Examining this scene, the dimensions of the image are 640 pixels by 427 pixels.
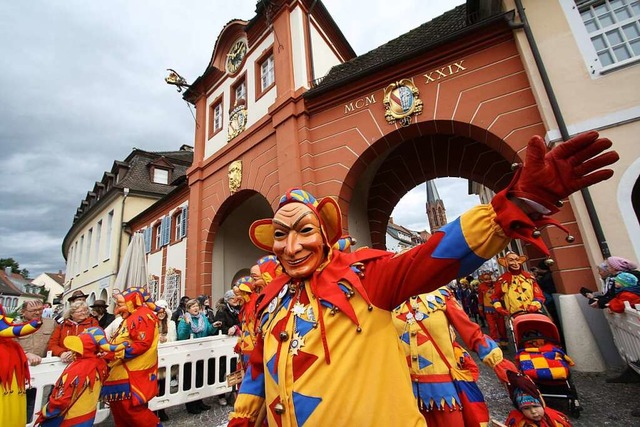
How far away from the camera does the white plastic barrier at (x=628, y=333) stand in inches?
127

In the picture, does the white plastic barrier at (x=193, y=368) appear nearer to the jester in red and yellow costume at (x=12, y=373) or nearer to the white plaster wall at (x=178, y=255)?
the jester in red and yellow costume at (x=12, y=373)

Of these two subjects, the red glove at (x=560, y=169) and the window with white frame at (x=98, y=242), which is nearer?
the red glove at (x=560, y=169)

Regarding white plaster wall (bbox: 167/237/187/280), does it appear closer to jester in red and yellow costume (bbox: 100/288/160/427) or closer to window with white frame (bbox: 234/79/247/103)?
window with white frame (bbox: 234/79/247/103)

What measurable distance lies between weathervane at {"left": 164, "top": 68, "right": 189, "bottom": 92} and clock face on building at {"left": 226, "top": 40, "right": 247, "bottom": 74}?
1.96 m

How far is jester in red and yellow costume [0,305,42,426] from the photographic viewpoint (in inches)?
100

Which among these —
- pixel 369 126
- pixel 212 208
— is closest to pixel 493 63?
pixel 369 126

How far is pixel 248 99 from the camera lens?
9.38 meters

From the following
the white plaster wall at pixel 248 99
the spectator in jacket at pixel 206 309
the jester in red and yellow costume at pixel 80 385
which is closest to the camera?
the jester in red and yellow costume at pixel 80 385

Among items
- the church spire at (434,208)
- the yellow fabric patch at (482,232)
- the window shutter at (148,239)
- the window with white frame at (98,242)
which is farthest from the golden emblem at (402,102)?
the church spire at (434,208)

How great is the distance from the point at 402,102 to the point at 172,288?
1045 centimetres

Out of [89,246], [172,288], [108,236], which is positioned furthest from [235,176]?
[89,246]

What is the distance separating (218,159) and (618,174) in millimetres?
9371

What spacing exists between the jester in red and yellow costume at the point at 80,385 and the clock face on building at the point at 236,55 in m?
9.41

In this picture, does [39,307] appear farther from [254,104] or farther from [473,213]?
[254,104]
